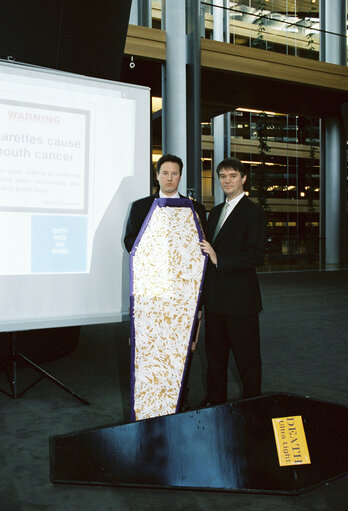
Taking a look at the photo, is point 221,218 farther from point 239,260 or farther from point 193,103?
point 193,103

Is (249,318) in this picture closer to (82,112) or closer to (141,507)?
(141,507)

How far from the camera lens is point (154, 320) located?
91.3 inches

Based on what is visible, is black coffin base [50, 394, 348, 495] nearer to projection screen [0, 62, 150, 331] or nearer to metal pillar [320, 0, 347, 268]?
projection screen [0, 62, 150, 331]

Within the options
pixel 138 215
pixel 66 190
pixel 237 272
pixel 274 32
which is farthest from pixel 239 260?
pixel 274 32

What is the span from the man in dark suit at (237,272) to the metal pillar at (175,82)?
5.92 m

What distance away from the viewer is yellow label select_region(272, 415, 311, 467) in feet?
6.14

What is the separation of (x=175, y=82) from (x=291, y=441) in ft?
24.9

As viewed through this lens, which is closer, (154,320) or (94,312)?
(154,320)

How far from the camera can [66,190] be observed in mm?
2760

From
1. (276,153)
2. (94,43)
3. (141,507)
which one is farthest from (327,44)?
(141,507)

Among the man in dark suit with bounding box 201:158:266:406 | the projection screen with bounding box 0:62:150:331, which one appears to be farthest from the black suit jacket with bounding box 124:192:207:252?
the projection screen with bounding box 0:62:150:331

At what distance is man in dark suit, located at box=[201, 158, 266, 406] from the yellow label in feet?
1.78

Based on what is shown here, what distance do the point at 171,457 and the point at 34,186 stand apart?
1.64 metres

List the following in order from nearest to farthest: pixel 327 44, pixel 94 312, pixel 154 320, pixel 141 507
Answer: pixel 141 507
pixel 154 320
pixel 94 312
pixel 327 44
